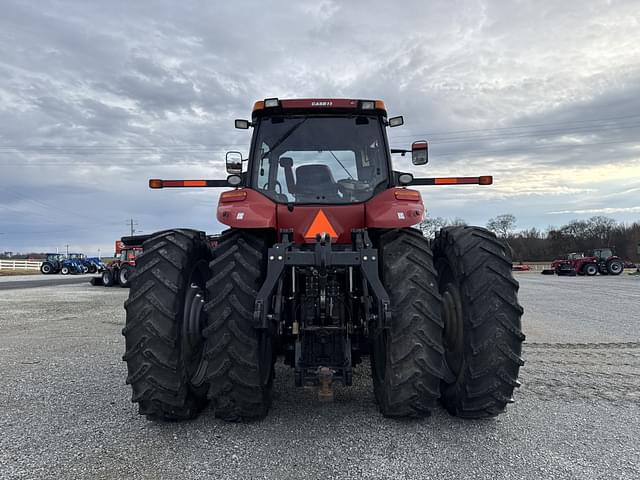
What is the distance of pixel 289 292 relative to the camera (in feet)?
11.8

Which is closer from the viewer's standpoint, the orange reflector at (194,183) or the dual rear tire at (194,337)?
the dual rear tire at (194,337)

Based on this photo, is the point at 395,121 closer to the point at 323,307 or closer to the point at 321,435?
the point at 323,307

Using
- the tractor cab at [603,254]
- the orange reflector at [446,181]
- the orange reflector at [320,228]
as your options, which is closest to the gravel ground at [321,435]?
the orange reflector at [320,228]

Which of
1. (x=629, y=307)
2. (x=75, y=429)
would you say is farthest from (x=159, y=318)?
(x=629, y=307)

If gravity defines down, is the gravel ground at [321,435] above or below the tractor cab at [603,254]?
below

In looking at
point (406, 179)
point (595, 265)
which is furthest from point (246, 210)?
point (595, 265)

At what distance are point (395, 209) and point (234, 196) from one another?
126 cm

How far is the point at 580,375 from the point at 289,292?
3.68 m

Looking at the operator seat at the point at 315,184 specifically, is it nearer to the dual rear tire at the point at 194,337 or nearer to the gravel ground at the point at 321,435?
the dual rear tire at the point at 194,337

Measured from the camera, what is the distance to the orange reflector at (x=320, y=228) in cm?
352

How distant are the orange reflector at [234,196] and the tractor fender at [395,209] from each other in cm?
99

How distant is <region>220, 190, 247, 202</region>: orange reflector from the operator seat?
19.6 inches

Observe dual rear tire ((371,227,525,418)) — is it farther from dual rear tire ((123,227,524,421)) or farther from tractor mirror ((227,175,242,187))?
tractor mirror ((227,175,242,187))

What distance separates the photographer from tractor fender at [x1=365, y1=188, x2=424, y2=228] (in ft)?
11.3
